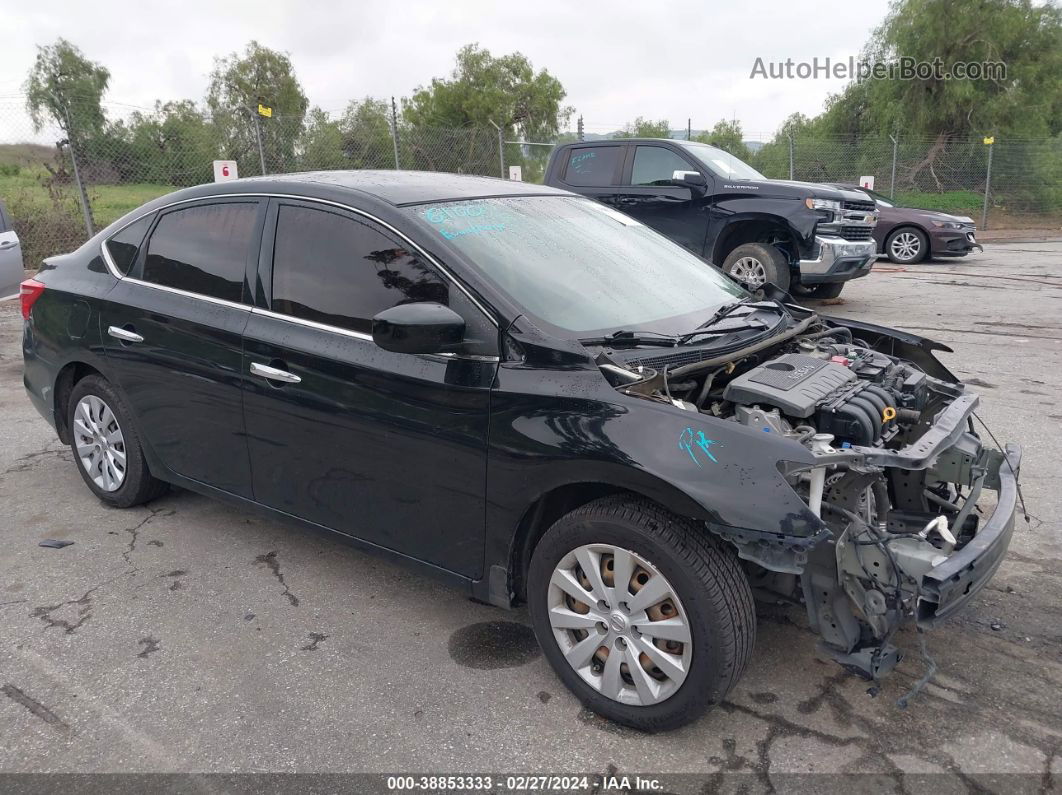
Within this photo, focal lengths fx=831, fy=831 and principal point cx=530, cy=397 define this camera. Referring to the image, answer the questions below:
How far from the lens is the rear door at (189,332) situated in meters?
3.61

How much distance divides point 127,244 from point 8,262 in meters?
5.91

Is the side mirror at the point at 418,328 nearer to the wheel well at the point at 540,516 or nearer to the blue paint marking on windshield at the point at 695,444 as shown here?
the wheel well at the point at 540,516

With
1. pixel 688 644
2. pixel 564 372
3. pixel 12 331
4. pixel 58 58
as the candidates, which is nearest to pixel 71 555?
pixel 564 372

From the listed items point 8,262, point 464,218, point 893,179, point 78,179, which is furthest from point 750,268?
point 893,179

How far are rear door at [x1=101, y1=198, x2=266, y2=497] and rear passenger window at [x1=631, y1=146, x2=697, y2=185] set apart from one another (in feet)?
22.9

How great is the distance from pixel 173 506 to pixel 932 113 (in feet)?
93.2

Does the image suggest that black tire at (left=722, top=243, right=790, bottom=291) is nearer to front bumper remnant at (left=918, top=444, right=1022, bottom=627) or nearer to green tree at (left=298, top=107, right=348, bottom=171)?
front bumper remnant at (left=918, top=444, right=1022, bottom=627)

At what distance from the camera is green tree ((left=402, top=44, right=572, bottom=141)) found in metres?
41.6

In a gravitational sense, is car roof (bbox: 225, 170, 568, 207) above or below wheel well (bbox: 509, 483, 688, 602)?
above

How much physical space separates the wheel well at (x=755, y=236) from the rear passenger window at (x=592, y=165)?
1.64 m

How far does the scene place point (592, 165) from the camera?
413 inches

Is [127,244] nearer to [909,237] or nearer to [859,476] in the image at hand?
[859,476]

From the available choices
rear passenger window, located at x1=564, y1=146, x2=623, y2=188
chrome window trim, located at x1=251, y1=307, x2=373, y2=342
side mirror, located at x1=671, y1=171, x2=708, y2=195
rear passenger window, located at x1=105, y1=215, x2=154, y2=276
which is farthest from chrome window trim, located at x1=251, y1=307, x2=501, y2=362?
rear passenger window, located at x1=564, y1=146, x2=623, y2=188

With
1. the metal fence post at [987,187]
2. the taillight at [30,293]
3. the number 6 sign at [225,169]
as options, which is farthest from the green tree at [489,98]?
the taillight at [30,293]
